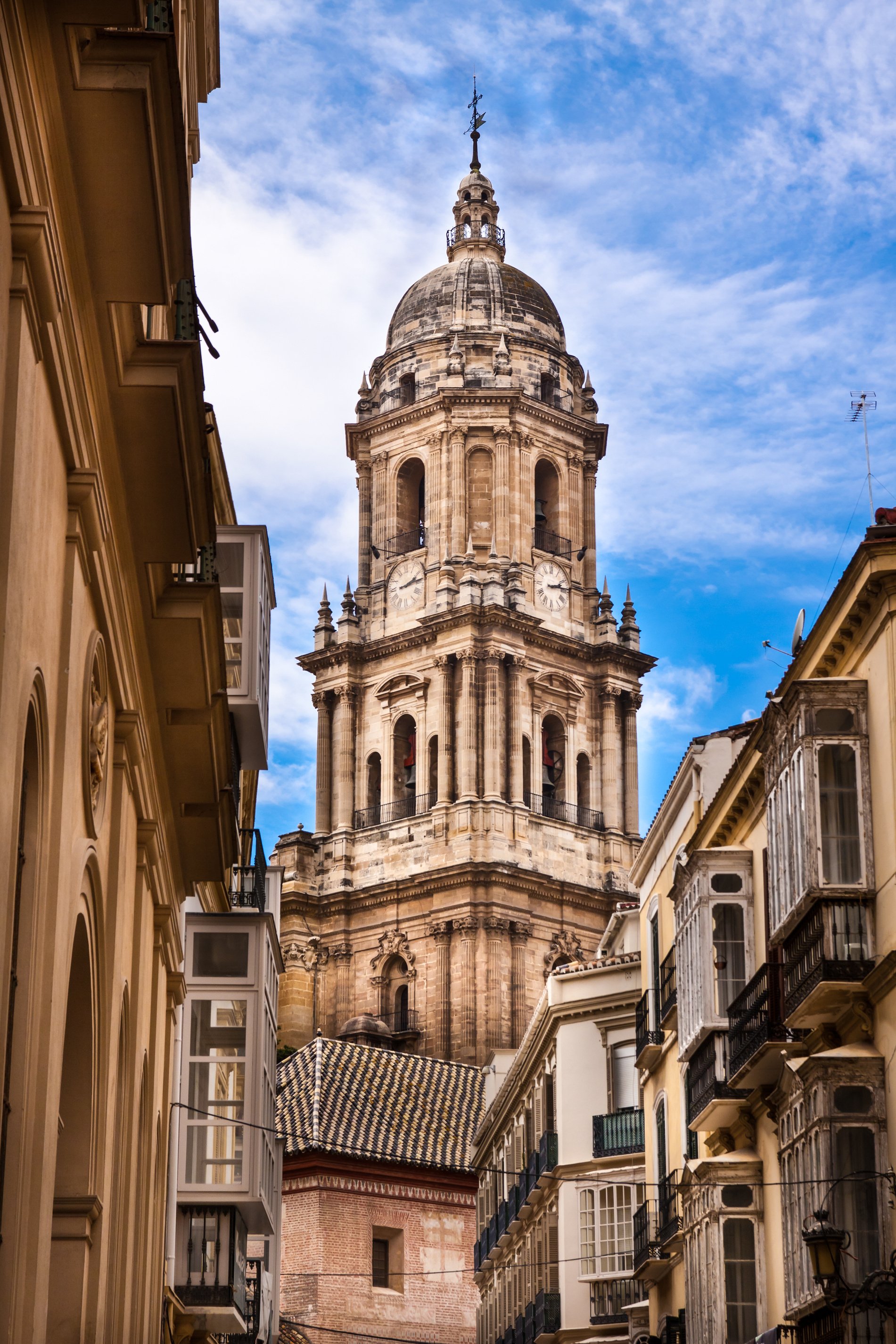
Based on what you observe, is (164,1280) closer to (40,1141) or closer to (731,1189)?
(731,1189)

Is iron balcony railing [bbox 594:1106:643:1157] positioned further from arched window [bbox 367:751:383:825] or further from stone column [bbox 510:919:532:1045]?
arched window [bbox 367:751:383:825]

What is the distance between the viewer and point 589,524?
77312mm

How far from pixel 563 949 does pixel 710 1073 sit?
44.2 m

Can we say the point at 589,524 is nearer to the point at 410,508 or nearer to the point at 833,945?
the point at 410,508

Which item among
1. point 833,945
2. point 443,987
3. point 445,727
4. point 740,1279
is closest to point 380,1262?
point 443,987

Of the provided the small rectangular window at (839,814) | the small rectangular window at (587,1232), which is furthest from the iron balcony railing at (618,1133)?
the small rectangular window at (839,814)

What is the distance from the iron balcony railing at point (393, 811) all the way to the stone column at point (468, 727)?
4.82 feet

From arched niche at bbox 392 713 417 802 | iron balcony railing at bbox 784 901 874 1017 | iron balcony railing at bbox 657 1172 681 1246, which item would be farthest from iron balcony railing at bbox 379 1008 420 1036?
iron balcony railing at bbox 784 901 874 1017

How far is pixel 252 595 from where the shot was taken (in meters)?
20.7

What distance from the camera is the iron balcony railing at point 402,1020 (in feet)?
222

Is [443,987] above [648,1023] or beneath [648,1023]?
above

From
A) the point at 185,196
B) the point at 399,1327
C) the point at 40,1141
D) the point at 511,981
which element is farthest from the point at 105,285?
the point at 511,981

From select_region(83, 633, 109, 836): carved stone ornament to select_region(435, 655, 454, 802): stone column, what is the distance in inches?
2198

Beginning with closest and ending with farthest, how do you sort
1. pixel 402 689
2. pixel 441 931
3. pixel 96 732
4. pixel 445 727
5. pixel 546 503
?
pixel 96 732 → pixel 441 931 → pixel 445 727 → pixel 402 689 → pixel 546 503
